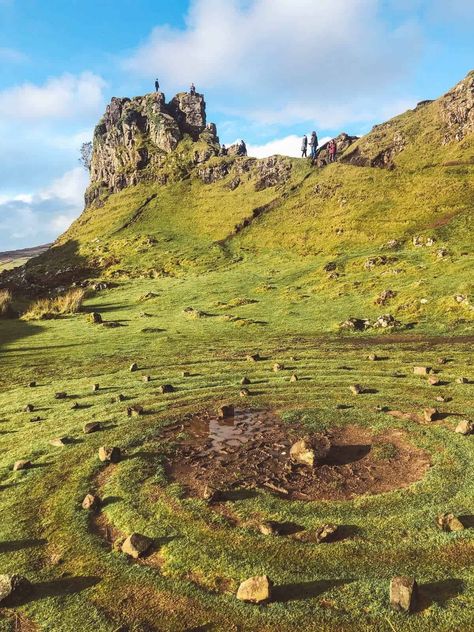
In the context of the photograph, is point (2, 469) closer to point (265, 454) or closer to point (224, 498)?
point (224, 498)

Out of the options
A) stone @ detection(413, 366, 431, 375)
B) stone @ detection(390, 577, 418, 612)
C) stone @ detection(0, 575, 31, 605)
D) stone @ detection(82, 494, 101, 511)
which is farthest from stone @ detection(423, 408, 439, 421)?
stone @ detection(0, 575, 31, 605)

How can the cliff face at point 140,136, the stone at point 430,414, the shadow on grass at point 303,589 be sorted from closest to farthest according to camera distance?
the shadow on grass at point 303,589, the stone at point 430,414, the cliff face at point 140,136

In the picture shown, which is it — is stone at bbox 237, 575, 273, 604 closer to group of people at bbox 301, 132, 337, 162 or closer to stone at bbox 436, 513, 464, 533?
stone at bbox 436, 513, 464, 533

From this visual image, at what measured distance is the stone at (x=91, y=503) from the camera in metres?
10.5

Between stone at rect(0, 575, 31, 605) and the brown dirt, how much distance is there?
4213 mm

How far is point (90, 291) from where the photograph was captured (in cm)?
5859

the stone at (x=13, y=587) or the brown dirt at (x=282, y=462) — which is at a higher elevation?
the stone at (x=13, y=587)

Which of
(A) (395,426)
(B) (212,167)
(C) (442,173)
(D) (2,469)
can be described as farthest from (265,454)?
(B) (212,167)

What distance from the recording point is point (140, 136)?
126m

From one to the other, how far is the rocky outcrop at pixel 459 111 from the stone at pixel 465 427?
65961 millimetres

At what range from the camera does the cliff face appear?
118062mm

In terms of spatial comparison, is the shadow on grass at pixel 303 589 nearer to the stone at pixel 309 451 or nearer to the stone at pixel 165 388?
the stone at pixel 309 451

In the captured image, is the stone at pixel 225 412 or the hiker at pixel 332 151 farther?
the hiker at pixel 332 151

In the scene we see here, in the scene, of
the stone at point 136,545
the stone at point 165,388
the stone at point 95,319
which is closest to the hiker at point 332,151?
the stone at point 95,319
